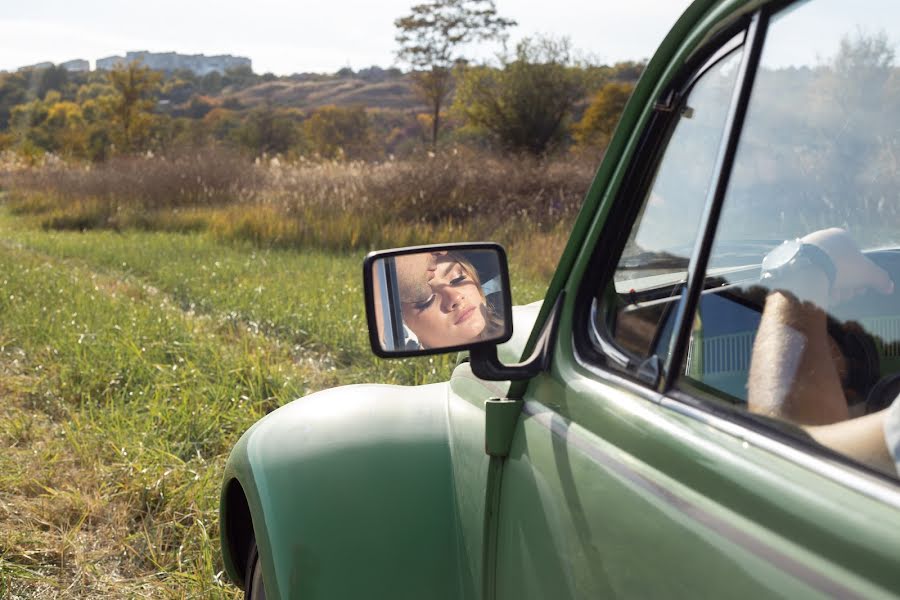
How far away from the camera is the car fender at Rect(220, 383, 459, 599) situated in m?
1.73

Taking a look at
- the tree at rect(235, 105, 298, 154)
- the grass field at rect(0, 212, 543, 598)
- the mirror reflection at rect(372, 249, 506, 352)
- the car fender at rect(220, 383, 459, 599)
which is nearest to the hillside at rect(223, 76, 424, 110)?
the tree at rect(235, 105, 298, 154)

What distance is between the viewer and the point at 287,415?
215 centimetres

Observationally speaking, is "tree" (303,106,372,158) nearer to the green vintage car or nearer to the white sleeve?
the green vintage car

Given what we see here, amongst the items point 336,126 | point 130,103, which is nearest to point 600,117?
point 130,103

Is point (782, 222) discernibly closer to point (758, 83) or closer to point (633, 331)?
point (758, 83)

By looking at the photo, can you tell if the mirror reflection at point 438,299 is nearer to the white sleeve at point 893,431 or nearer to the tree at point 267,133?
the white sleeve at point 893,431

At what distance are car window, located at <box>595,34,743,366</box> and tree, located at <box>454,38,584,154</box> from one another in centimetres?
2756

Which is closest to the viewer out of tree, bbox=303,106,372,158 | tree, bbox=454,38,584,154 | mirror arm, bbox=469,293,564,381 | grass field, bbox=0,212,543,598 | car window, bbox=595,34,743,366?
car window, bbox=595,34,743,366

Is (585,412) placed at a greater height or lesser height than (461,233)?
greater

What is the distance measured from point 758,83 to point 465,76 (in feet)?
101

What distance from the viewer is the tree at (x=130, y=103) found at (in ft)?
131

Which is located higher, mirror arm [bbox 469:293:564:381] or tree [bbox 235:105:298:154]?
mirror arm [bbox 469:293:564:381]

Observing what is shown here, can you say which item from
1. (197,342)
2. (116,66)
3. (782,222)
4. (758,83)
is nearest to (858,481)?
(782,222)

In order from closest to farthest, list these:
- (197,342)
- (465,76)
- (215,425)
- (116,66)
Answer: (215,425) < (197,342) < (465,76) < (116,66)
